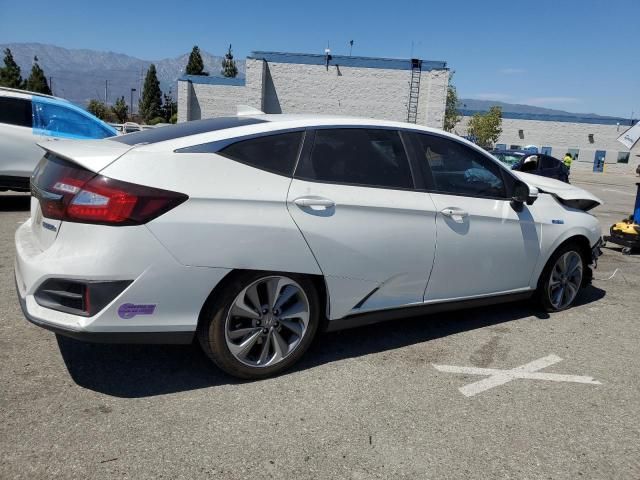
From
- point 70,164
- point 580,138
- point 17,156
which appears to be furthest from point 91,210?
point 580,138

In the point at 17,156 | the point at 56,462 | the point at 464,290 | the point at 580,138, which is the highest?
the point at 580,138

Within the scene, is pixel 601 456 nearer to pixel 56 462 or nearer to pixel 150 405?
pixel 150 405

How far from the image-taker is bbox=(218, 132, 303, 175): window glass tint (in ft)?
10.1

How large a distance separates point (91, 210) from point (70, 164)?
377 mm

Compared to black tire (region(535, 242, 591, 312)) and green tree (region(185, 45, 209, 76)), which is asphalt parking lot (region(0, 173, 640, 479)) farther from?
green tree (region(185, 45, 209, 76))

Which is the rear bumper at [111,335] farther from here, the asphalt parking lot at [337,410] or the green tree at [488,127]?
the green tree at [488,127]

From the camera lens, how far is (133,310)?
2.78m

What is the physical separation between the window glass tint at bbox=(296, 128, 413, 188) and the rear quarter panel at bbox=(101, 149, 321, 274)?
303 millimetres

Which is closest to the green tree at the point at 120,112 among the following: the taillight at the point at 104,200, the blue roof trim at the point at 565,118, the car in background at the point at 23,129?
the blue roof trim at the point at 565,118

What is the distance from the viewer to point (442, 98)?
34.3 m

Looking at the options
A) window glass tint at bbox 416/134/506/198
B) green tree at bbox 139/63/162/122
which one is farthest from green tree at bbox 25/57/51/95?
window glass tint at bbox 416/134/506/198

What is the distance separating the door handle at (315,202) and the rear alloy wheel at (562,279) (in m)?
2.54

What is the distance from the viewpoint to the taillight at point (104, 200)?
8.82 ft

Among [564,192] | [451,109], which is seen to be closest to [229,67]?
[451,109]
